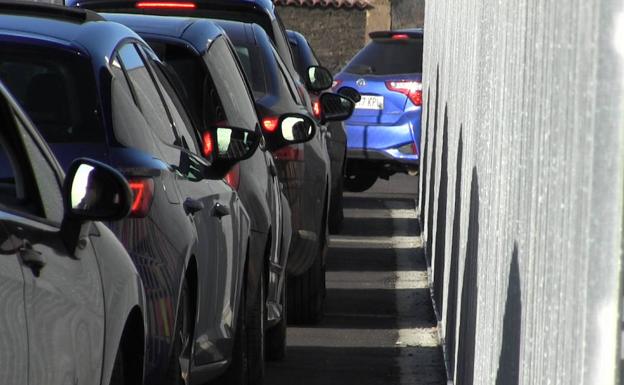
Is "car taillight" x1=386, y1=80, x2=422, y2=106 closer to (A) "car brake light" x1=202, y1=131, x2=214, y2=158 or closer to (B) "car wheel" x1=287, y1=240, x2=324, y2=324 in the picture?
(B) "car wheel" x1=287, y1=240, x2=324, y2=324

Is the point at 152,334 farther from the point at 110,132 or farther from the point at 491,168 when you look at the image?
the point at 491,168

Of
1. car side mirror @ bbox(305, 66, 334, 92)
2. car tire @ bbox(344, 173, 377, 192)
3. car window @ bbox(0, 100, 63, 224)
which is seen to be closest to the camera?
car window @ bbox(0, 100, 63, 224)

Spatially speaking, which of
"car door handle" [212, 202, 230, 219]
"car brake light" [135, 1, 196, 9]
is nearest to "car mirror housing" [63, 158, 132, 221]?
"car door handle" [212, 202, 230, 219]

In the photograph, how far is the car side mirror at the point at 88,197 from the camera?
474cm

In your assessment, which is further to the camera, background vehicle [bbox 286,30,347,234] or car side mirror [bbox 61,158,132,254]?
background vehicle [bbox 286,30,347,234]

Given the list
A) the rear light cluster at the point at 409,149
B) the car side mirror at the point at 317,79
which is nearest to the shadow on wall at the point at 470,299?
the car side mirror at the point at 317,79

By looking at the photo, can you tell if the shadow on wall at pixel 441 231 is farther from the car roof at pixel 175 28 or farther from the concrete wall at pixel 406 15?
the concrete wall at pixel 406 15

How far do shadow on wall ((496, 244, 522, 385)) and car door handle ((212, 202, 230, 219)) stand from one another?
7.09 feet

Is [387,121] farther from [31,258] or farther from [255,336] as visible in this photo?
[31,258]

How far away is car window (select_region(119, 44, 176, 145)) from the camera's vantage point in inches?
257

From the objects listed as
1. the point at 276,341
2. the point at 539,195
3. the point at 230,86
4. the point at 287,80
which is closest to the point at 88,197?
the point at 539,195

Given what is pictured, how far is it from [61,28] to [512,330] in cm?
207

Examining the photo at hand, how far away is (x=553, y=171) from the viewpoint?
3.98m

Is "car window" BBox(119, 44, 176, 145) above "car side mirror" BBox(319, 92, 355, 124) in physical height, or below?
above
